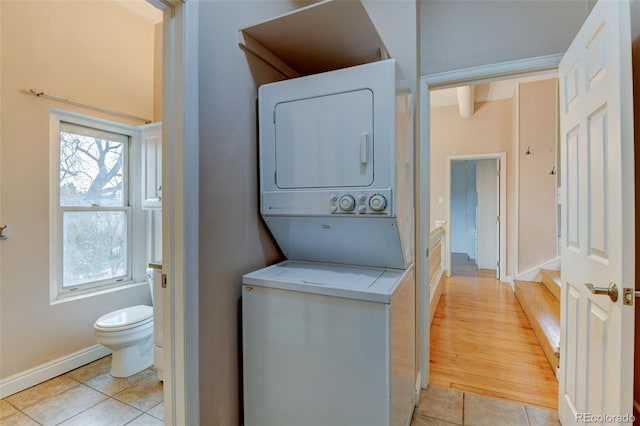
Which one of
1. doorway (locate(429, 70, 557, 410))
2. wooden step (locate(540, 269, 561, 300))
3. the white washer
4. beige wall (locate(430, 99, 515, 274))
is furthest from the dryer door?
beige wall (locate(430, 99, 515, 274))

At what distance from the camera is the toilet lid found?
6.77ft

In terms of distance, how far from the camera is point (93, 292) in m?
2.49

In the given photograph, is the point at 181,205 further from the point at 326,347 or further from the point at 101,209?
the point at 101,209

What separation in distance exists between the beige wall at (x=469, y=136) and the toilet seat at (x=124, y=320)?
4514 millimetres

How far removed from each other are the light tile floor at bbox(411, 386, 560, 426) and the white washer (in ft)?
1.28

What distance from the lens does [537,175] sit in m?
4.27

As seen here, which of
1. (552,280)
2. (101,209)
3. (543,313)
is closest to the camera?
(101,209)

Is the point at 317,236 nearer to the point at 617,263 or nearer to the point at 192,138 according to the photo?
the point at 192,138

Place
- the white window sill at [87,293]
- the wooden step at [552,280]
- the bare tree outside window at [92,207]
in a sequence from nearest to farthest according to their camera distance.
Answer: the white window sill at [87,293] → the bare tree outside window at [92,207] → the wooden step at [552,280]

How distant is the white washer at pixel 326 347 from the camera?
117 cm

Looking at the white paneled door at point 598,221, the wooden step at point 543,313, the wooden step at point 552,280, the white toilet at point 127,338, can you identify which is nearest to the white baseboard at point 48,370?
the white toilet at point 127,338

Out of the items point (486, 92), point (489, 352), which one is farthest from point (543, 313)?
point (486, 92)

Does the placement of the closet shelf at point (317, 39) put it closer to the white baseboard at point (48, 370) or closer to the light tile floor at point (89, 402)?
the light tile floor at point (89, 402)

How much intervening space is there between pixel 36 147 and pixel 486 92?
17.0 ft
